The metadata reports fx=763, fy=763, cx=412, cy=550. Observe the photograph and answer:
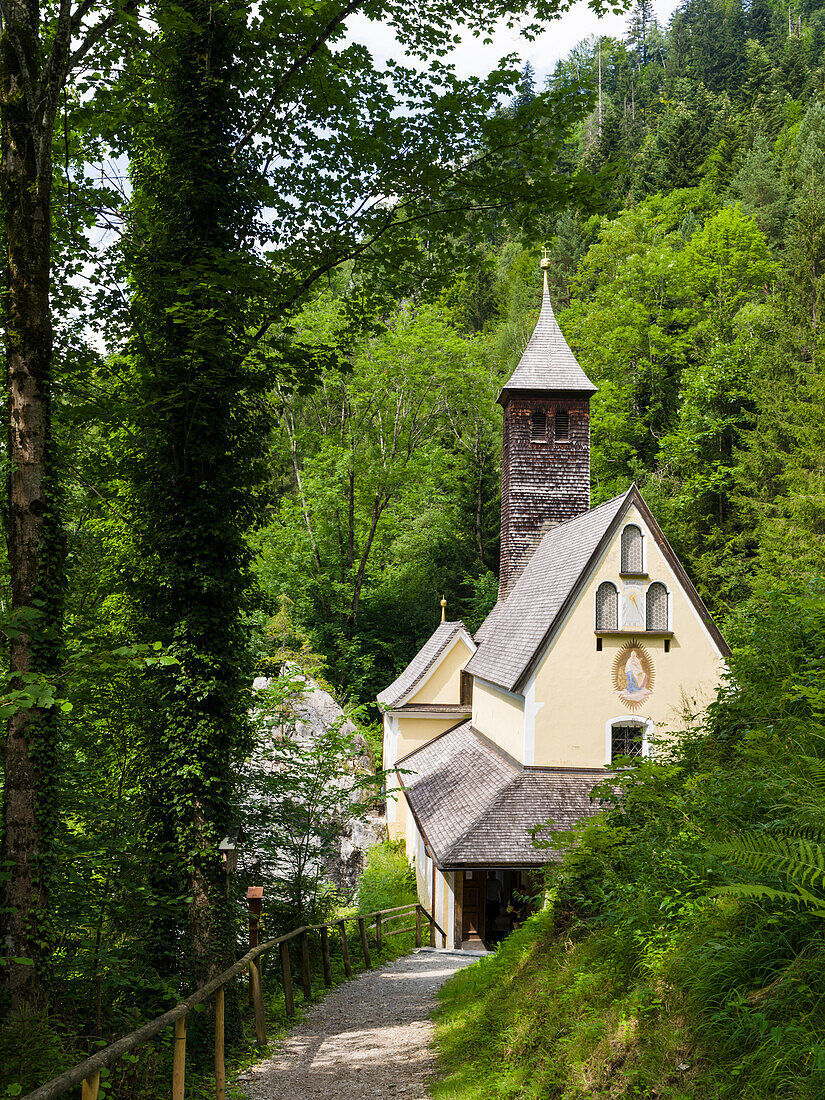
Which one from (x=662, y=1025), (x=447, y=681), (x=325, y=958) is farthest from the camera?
(x=447, y=681)

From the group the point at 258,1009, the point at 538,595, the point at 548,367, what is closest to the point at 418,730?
the point at 538,595

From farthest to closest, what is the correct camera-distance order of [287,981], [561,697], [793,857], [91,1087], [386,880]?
[386,880] → [561,697] → [287,981] → [91,1087] → [793,857]

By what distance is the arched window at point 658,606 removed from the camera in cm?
1523

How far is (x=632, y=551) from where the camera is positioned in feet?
49.9

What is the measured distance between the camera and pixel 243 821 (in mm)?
9695

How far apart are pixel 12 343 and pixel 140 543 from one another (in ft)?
11.4

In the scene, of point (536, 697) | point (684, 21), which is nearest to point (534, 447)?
point (536, 697)

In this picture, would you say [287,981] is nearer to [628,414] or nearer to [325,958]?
[325,958]

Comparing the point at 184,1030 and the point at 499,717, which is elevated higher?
the point at 499,717

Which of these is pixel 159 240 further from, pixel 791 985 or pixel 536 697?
pixel 536 697

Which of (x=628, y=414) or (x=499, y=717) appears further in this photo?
(x=628, y=414)

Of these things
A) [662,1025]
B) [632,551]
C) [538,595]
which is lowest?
[662,1025]

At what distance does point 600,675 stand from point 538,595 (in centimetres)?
287

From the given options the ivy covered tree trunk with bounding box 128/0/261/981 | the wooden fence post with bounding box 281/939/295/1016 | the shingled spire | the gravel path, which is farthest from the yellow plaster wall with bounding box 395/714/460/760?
the ivy covered tree trunk with bounding box 128/0/261/981
